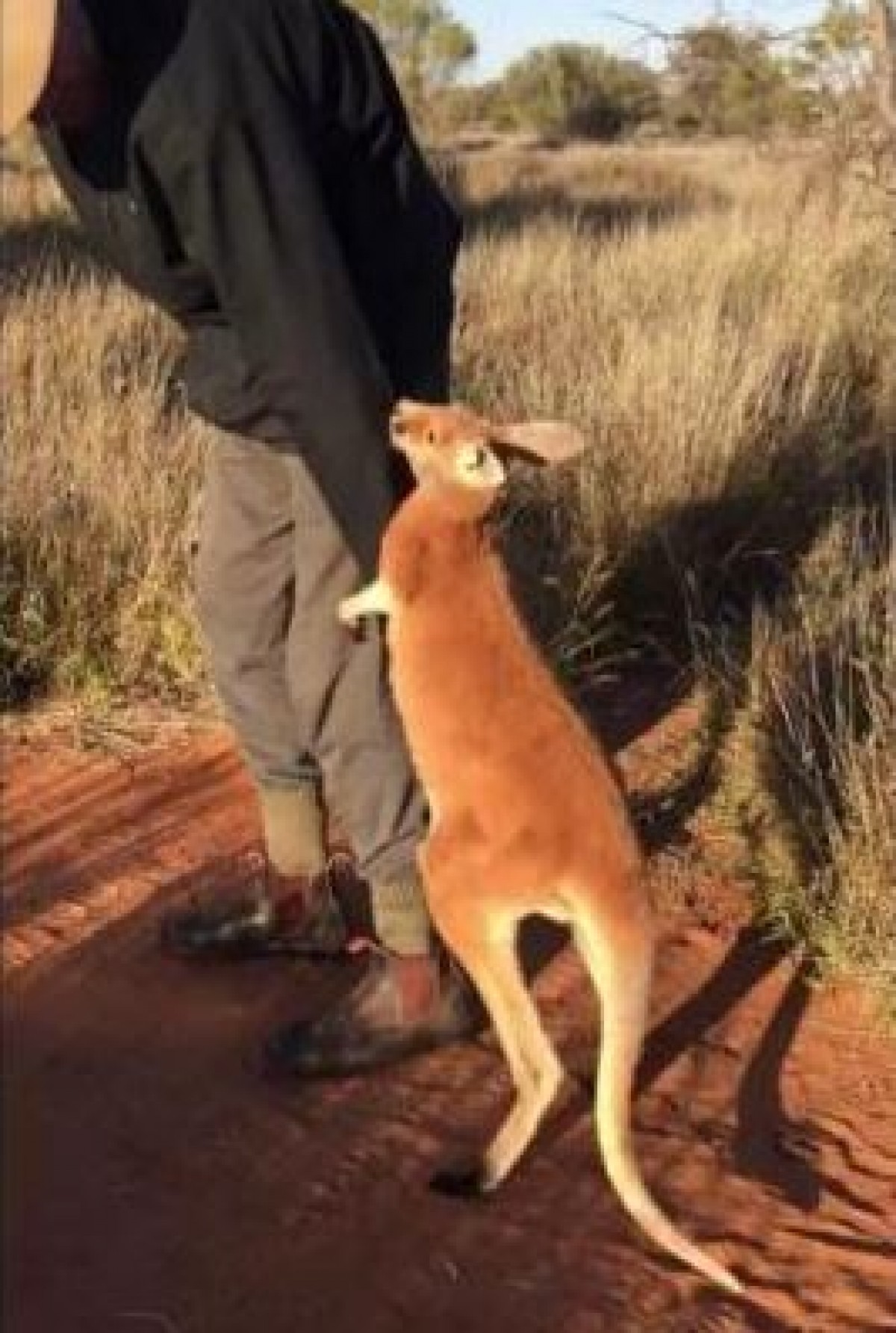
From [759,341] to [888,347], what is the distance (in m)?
0.81

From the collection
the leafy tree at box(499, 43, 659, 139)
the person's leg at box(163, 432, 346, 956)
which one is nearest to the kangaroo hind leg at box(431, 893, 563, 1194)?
the person's leg at box(163, 432, 346, 956)

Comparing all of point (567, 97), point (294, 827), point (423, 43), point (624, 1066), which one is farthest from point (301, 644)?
point (567, 97)

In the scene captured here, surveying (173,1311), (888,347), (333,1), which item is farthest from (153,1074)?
(888,347)

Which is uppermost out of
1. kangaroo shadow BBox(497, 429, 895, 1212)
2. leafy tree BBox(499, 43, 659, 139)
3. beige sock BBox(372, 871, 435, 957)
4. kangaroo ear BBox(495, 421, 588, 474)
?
kangaroo ear BBox(495, 421, 588, 474)

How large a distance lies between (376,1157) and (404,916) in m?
0.54

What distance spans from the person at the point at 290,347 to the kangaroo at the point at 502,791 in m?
0.14

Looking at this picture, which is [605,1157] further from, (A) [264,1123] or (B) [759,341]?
(B) [759,341]

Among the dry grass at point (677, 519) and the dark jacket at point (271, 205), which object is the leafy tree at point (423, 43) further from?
the dark jacket at point (271, 205)

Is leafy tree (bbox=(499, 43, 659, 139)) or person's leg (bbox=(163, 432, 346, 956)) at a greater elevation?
person's leg (bbox=(163, 432, 346, 956))

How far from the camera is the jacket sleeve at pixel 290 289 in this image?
3.45 meters

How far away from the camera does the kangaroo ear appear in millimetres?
3746

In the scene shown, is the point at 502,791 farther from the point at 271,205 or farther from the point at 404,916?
the point at 271,205

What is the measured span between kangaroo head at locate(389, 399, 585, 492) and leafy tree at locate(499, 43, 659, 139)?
113 ft

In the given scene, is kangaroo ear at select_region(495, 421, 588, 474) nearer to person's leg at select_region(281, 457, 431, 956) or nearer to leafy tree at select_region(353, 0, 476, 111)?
person's leg at select_region(281, 457, 431, 956)
